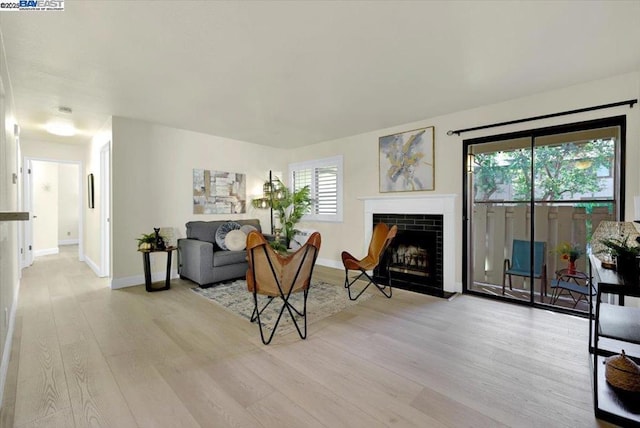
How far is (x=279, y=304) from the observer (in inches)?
130

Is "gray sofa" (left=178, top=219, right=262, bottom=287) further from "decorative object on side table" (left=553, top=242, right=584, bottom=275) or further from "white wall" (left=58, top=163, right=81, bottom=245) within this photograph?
"white wall" (left=58, top=163, right=81, bottom=245)

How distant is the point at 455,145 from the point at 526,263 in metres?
1.81

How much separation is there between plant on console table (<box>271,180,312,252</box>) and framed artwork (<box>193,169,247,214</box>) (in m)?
0.70

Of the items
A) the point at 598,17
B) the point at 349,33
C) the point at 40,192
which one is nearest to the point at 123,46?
the point at 349,33

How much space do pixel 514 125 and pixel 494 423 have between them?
330cm

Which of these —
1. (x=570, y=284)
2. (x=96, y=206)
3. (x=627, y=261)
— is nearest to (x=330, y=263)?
(x=570, y=284)

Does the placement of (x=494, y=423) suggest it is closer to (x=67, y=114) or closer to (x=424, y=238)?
(x=424, y=238)

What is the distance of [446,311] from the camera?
3.16 metres

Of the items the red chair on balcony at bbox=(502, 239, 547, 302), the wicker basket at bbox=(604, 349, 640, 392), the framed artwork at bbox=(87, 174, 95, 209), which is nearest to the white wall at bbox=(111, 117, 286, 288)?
the framed artwork at bbox=(87, 174, 95, 209)

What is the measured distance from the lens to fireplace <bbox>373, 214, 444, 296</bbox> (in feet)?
13.2

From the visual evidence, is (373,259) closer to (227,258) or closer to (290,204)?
(227,258)

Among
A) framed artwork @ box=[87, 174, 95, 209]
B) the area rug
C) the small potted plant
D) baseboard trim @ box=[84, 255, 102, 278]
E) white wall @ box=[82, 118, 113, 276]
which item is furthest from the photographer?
framed artwork @ box=[87, 174, 95, 209]

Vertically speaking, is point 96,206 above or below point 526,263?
above

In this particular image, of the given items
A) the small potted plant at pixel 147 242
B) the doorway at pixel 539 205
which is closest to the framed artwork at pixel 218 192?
the small potted plant at pixel 147 242
